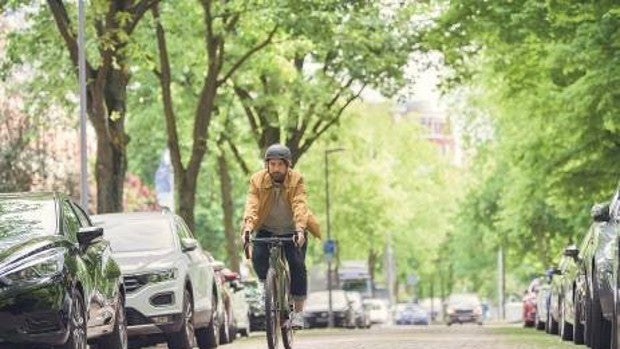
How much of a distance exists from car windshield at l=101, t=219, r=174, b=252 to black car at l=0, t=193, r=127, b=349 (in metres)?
3.57

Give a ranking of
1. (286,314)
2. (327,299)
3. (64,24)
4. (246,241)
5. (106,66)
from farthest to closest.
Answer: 1. (327,299)
2. (64,24)
3. (106,66)
4. (286,314)
5. (246,241)

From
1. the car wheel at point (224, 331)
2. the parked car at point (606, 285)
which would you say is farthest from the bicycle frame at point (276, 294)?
the car wheel at point (224, 331)

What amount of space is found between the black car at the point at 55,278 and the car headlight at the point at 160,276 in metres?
2.75

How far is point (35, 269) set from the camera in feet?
40.1

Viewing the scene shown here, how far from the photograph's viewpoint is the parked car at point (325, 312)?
54.2m

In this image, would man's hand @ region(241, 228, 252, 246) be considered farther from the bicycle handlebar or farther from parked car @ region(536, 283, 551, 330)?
parked car @ region(536, 283, 551, 330)

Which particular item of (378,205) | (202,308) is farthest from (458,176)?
(202,308)

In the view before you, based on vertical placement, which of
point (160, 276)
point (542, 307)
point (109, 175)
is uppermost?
point (109, 175)

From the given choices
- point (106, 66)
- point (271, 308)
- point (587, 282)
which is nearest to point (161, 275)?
point (271, 308)

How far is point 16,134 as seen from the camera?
47.3 metres

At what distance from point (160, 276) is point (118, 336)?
10.6ft

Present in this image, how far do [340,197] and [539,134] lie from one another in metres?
41.4

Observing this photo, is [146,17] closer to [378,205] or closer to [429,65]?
[429,65]

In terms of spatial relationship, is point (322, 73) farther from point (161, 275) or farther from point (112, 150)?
point (161, 275)
